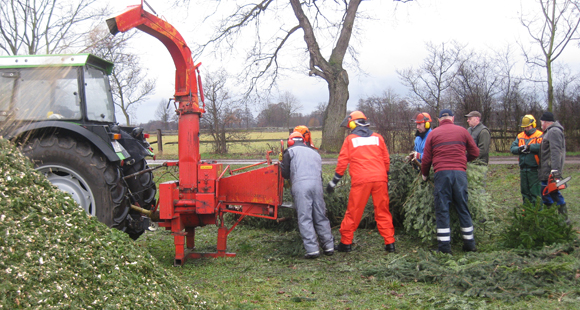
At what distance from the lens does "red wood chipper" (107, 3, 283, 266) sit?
202 inches

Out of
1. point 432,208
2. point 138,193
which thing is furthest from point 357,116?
point 138,193

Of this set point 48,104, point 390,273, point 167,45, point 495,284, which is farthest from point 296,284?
point 48,104

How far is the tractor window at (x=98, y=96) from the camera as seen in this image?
5605mm

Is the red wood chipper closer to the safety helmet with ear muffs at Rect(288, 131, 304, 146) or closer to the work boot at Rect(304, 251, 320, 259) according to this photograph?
the safety helmet with ear muffs at Rect(288, 131, 304, 146)

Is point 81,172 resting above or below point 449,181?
above

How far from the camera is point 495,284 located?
12.9ft

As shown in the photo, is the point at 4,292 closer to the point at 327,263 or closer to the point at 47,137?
the point at 47,137

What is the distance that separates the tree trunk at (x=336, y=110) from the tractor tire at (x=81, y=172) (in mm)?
13083

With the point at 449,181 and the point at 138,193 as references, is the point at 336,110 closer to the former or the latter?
the point at 449,181

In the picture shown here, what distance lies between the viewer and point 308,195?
5.55 metres

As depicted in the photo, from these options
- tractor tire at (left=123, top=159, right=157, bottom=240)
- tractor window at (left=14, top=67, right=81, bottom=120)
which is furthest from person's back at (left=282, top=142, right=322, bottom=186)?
tractor window at (left=14, top=67, right=81, bottom=120)

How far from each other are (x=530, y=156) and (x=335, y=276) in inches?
172

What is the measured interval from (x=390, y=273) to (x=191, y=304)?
89.3 inches

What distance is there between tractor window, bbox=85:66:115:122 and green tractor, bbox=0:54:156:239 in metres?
0.01
